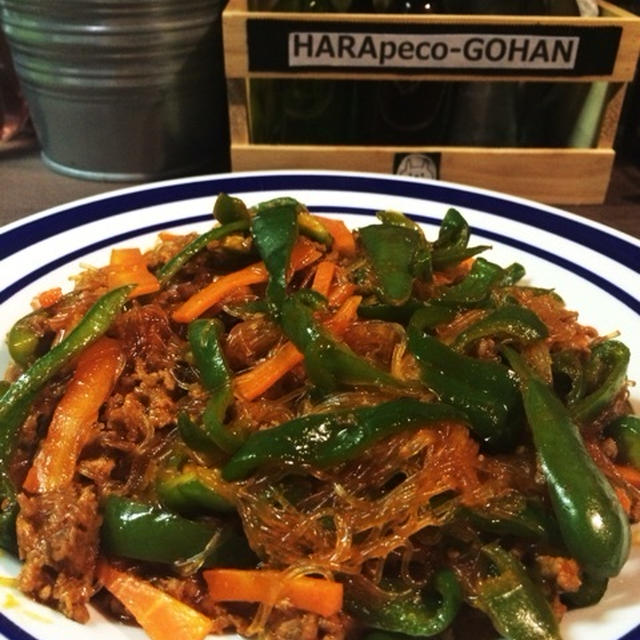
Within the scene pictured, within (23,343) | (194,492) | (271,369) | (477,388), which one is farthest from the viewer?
(23,343)

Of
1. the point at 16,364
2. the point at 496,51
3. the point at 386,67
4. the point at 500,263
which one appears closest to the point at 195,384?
the point at 16,364

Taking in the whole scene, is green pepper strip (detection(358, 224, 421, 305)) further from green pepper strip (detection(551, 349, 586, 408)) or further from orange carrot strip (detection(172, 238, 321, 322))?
green pepper strip (detection(551, 349, 586, 408))

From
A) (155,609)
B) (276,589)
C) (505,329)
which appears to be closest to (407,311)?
(505,329)

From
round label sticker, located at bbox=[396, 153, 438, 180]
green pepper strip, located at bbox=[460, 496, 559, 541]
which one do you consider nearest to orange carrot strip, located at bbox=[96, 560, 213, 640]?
green pepper strip, located at bbox=[460, 496, 559, 541]

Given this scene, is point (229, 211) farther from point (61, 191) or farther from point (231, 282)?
point (61, 191)

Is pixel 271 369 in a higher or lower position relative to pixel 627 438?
higher
